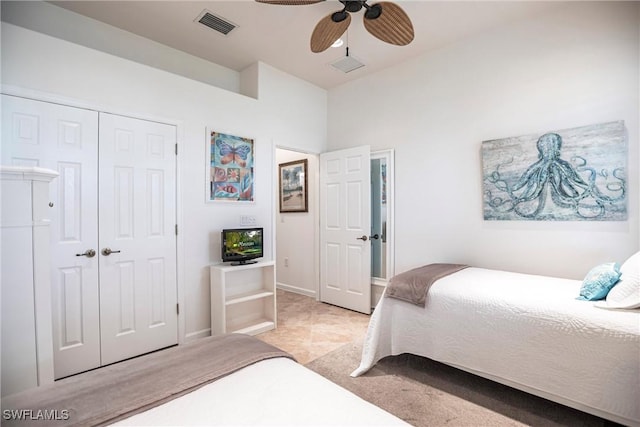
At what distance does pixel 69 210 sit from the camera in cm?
241

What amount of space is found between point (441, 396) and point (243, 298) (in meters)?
2.02

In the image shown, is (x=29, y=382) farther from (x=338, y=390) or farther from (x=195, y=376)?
(x=338, y=390)

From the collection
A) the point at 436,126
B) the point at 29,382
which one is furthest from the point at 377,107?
the point at 29,382

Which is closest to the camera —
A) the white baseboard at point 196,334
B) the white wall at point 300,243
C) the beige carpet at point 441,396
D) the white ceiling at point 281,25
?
the beige carpet at point 441,396

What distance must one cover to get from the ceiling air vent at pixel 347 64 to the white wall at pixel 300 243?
1.23 meters

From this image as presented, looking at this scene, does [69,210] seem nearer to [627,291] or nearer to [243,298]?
[243,298]

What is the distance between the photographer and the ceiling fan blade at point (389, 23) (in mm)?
2160

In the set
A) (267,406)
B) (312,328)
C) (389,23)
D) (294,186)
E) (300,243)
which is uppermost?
(389,23)

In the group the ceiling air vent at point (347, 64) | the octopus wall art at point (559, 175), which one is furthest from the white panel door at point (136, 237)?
the octopus wall art at point (559, 175)

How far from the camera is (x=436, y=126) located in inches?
136

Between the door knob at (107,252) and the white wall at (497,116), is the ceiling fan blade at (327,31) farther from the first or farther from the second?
the door knob at (107,252)

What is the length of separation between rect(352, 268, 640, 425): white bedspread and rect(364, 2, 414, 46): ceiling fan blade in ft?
6.39

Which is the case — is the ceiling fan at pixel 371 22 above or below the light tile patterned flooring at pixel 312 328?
above

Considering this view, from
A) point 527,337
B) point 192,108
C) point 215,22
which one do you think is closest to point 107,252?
point 192,108
